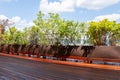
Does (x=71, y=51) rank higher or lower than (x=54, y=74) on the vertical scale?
higher

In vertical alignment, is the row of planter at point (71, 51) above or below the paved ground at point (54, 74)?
above

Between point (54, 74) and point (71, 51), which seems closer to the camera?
point (54, 74)

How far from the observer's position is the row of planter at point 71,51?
22297 millimetres

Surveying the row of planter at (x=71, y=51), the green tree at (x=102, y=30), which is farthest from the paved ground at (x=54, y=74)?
the green tree at (x=102, y=30)

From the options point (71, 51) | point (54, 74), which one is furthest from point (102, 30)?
point (54, 74)

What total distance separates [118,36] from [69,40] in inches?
795

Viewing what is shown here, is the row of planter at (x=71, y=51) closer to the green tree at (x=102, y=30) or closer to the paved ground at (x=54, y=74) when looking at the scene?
the paved ground at (x=54, y=74)

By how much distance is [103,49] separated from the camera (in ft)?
76.4

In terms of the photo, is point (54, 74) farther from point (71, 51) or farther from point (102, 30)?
point (102, 30)

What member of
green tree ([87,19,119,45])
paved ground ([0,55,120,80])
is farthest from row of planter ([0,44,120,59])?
green tree ([87,19,119,45])

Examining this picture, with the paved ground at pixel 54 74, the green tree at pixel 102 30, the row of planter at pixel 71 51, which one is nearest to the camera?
the paved ground at pixel 54 74

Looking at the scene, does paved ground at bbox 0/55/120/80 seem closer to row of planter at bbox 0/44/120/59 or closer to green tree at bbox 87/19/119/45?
row of planter at bbox 0/44/120/59

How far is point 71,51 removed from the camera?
2633 cm

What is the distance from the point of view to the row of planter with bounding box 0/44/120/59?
22297mm
